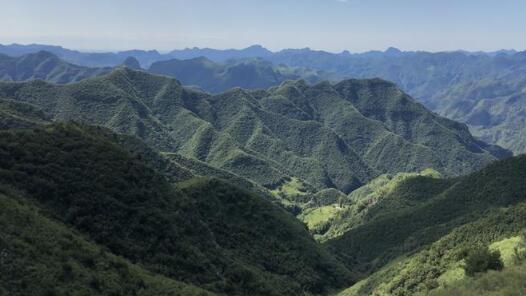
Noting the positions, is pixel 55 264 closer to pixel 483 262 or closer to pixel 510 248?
pixel 483 262

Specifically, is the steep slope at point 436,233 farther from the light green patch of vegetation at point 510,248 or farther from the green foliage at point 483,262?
the green foliage at point 483,262

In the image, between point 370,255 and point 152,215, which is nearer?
point 152,215

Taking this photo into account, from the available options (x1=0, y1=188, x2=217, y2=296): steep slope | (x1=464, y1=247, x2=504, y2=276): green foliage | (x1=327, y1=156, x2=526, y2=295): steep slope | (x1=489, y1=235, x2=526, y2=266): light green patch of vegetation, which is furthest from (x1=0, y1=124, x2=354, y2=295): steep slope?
(x1=489, y1=235, x2=526, y2=266): light green patch of vegetation

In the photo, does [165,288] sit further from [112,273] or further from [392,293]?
[392,293]

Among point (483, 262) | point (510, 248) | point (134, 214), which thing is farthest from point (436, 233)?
point (134, 214)

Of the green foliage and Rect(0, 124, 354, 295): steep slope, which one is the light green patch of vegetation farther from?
Rect(0, 124, 354, 295): steep slope

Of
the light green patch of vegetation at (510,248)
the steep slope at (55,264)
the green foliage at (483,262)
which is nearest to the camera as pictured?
the steep slope at (55,264)

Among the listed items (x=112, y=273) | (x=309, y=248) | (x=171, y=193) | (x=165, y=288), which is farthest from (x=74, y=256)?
(x=309, y=248)

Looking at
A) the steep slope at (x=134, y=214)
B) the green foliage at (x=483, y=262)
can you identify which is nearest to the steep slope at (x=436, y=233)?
the green foliage at (x=483, y=262)
